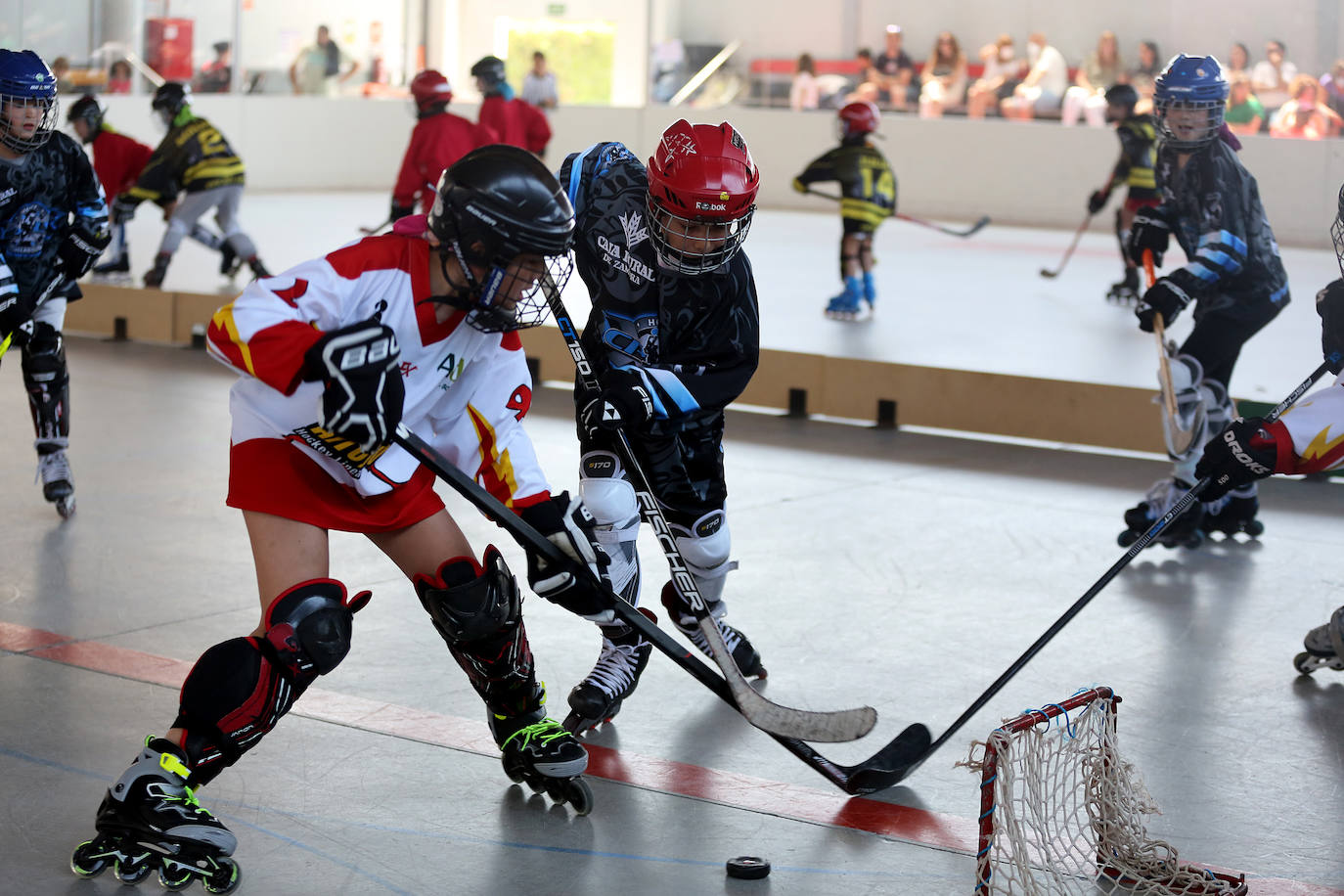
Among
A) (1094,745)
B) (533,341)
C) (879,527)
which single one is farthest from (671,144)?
(533,341)

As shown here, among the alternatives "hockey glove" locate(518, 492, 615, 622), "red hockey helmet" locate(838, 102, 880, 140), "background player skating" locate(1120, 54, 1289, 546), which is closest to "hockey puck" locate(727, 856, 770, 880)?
"hockey glove" locate(518, 492, 615, 622)

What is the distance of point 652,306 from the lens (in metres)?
3.26

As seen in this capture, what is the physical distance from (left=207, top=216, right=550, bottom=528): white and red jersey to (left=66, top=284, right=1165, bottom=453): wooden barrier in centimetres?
410

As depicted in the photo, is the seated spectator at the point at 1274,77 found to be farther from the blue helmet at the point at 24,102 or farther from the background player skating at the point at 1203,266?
the blue helmet at the point at 24,102

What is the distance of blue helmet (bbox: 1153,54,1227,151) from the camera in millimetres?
4625

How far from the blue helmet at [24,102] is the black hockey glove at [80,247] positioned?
12.7 inches

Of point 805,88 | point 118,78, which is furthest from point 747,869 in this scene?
point 805,88

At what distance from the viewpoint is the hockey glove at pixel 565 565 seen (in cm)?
266

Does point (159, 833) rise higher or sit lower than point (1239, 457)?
lower

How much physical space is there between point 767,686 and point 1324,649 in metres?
1.32

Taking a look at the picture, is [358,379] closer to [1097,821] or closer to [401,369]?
[401,369]

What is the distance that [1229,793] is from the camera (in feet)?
9.82

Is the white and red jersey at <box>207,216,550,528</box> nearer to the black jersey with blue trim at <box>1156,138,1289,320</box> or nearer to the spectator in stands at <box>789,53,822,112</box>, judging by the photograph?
the black jersey with blue trim at <box>1156,138,1289,320</box>

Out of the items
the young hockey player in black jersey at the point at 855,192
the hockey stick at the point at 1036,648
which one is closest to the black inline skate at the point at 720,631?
the hockey stick at the point at 1036,648
